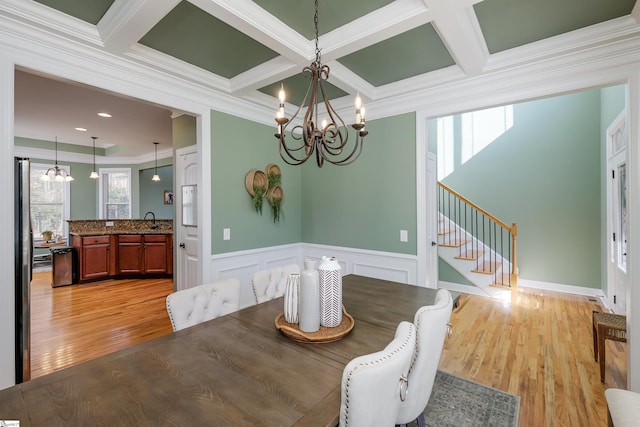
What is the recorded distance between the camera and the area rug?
1897mm

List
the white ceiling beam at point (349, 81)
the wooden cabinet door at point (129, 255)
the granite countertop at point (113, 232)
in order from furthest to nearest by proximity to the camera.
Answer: the wooden cabinet door at point (129, 255) → the granite countertop at point (113, 232) → the white ceiling beam at point (349, 81)

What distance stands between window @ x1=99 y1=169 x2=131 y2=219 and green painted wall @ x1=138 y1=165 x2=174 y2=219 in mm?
295

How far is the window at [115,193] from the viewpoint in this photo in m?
7.34

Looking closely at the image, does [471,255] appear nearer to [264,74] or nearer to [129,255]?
[264,74]

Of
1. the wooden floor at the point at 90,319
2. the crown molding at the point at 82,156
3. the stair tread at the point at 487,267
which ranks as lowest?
the wooden floor at the point at 90,319

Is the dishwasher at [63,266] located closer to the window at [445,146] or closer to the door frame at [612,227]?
the window at [445,146]

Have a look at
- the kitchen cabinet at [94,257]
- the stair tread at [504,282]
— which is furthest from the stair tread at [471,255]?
the kitchen cabinet at [94,257]

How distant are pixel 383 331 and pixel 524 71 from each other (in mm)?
2460

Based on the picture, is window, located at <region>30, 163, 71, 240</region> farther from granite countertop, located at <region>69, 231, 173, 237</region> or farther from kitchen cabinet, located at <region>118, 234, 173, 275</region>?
kitchen cabinet, located at <region>118, 234, 173, 275</region>

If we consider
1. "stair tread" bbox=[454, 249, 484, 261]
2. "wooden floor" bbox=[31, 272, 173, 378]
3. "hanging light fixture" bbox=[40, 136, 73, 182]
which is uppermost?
"hanging light fixture" bbox=[40, 136, 73, 182]

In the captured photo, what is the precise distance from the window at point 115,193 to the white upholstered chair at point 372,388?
8330 millimetres

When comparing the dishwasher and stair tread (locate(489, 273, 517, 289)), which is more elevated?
the dishwasher

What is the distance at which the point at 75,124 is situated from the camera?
195 inches

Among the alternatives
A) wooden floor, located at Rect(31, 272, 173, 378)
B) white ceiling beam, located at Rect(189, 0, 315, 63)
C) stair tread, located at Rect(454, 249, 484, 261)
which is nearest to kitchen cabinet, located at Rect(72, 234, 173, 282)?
wooden floor, located at Rect(31, 272, 173, 378)
